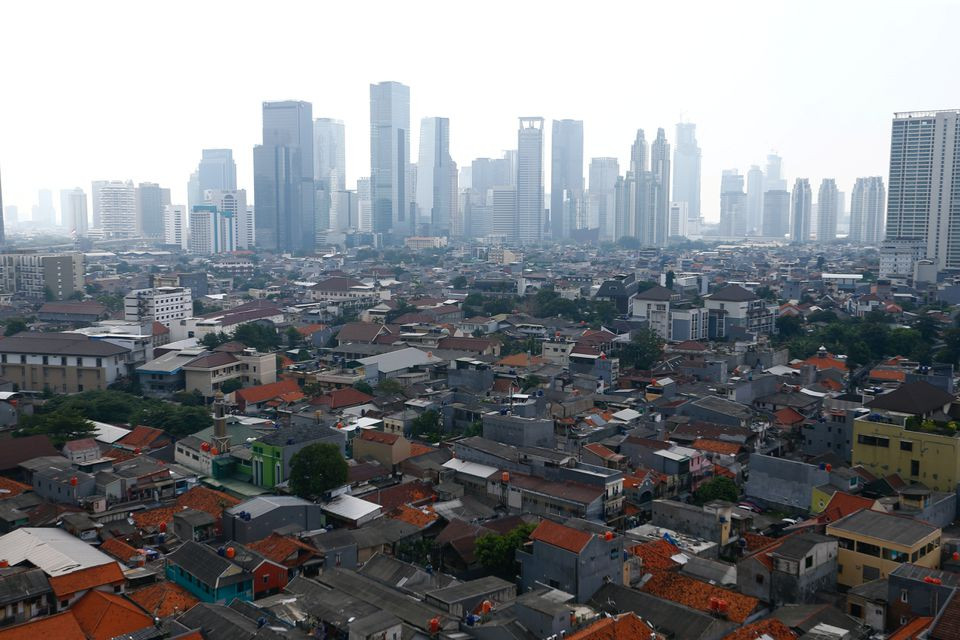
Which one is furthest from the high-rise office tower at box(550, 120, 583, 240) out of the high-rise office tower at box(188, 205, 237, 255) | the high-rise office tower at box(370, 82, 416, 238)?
the high-rise office tower at box(188, 205, 237, 255)

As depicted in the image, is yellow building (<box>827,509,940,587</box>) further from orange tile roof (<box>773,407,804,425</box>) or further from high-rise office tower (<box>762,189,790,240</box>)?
high-rise office tower (<box>762,189,790,240</box>)

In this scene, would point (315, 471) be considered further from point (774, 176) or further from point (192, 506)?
point (774, 176)

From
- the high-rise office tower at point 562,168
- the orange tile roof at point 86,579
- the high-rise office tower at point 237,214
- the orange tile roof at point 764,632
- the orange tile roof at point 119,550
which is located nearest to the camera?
the orange tile roof at point 764,632

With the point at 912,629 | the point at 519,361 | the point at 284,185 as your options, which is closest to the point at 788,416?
the point at 519,361

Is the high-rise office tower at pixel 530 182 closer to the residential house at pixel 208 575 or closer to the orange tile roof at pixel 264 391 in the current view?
the orange tile roof at pixel 264 391

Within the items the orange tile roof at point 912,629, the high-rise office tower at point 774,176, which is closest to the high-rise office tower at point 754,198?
the high-rise office tower at point 774,176

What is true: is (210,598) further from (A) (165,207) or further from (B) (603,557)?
(A) (165,207)
